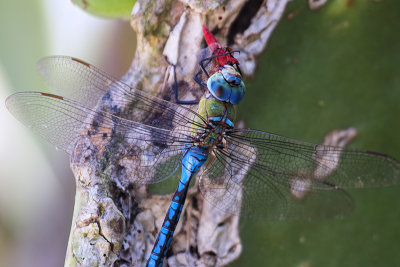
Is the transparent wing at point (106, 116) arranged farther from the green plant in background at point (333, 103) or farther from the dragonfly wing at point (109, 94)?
the green plant in background at point (333, 103)

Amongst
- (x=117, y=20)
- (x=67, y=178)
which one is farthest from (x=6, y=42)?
(x=67, y=178)

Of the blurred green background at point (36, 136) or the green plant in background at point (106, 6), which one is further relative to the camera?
the blurred green background at point (36, 136)

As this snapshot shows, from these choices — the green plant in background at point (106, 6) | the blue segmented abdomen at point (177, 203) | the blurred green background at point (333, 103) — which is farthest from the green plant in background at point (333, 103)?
the green plant in background at point (106, 6)

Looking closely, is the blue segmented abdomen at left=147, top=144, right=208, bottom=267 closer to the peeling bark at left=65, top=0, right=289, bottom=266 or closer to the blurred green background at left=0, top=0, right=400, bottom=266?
the peeling bark at left=65, top=0, right=289, bottom=266

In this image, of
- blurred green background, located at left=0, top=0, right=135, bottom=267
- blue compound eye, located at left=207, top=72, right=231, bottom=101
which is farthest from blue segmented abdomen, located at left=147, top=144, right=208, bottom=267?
blurred green background, located at left=0, top=0, right=135, bottom=267

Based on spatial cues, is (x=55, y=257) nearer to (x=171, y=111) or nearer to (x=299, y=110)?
(x=171, y=111)

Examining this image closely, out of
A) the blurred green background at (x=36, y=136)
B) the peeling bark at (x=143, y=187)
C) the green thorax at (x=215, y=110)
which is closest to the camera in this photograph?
the peeling bark at (x=143, y=187)
